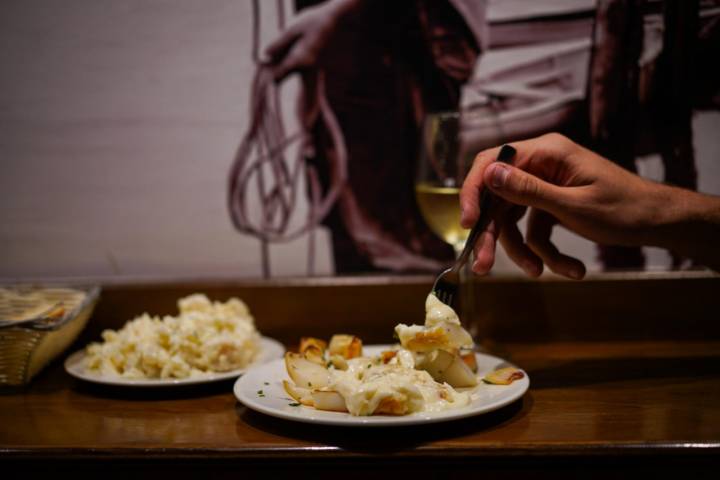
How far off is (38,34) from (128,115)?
0.29 meters

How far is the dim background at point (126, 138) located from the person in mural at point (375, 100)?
70 millimetres

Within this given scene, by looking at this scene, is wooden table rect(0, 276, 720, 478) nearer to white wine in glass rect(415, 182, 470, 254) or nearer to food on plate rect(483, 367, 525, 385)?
food on plate rect(483, 367, 525, 385)

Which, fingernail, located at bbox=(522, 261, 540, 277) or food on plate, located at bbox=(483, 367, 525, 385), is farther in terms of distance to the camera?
fingernail, located at bbox=(522, 261, 540, 277)

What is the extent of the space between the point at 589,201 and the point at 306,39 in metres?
0.79

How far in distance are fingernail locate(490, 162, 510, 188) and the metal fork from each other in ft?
0.12

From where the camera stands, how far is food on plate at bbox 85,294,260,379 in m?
1.15

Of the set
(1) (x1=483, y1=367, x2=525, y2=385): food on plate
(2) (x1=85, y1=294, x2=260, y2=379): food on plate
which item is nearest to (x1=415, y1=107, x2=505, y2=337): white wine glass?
(1) (x1=483, y1=367, x2=525, y2=385): food on plate

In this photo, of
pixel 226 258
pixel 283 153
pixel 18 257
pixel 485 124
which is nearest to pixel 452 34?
pixel 485 124

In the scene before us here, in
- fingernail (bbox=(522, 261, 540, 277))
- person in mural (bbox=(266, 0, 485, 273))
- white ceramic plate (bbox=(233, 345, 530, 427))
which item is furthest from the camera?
person in mural (bbox=(266, 0, 485, 273))

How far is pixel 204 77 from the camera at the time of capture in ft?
5.23

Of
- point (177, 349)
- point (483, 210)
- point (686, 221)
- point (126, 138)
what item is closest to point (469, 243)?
point (483, 210)

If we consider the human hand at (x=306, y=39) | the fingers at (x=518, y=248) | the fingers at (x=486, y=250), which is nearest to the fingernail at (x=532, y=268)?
the fingers at (x=518, y=248)

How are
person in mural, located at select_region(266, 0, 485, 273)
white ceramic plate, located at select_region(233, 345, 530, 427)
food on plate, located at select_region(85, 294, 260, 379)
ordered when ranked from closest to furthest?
white ceramic plate, located at select_region(233, 345, 530, 427) → food on plate, located at select_region(85, 294, 260, 379) → person in mural, located at select_region(266, 0, 485, 273)

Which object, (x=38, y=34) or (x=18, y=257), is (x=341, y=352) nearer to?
(x=18, y=257)
